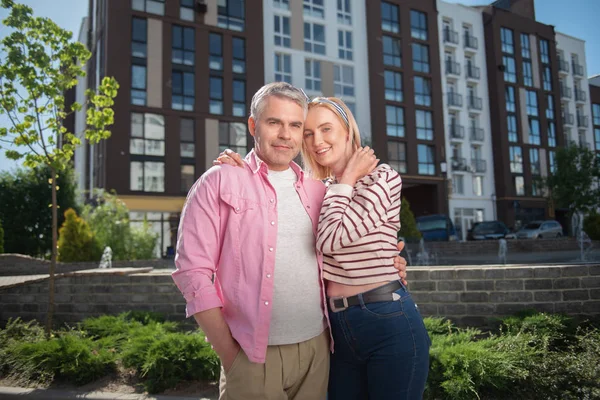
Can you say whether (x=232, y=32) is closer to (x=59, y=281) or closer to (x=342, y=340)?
(x=59, y=281)

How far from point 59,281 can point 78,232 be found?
31.8 feet

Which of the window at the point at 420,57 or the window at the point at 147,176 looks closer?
the window at the point at 147,176

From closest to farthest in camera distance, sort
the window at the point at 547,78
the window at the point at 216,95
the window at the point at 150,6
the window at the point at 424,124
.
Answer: the window at the point at 150,6 < the window at the point at 216,95 < the window at the point at 424,124 < the window at the point at 547,78

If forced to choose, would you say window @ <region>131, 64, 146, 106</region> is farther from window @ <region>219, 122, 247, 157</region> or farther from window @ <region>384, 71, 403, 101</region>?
window @ <region>384, 71, 403, 101</region>

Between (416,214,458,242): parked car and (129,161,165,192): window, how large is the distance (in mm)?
17244

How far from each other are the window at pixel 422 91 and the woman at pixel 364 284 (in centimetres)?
3857

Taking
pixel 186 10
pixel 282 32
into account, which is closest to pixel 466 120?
pixel 282 32

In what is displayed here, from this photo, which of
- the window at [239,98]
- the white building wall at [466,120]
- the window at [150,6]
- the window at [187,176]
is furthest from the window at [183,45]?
the white building wall at [466,120]

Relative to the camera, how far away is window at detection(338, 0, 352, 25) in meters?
37.2

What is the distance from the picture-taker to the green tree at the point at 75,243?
15718 mm

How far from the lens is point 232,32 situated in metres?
32.8

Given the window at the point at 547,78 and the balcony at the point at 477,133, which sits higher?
the window at the point at 547,78

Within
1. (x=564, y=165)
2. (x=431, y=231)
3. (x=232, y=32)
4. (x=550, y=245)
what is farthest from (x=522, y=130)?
(x=232, y=32)

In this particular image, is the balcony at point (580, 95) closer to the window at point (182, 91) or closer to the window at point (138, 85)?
the window at point (182, 91)
